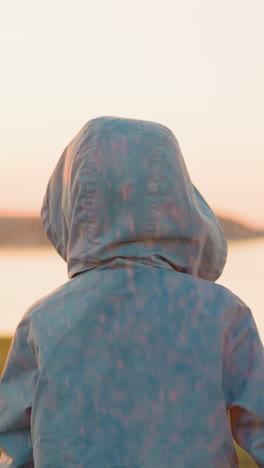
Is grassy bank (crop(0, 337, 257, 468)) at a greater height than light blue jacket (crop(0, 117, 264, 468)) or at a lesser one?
lesser

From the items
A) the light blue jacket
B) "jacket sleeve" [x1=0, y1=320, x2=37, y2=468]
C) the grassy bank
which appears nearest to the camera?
the light blue jacket

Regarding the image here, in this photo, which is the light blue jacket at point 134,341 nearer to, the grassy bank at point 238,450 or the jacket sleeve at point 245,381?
the jacket sleeve at point 245,381

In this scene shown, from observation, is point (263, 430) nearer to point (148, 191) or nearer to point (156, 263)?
point (156, 263)

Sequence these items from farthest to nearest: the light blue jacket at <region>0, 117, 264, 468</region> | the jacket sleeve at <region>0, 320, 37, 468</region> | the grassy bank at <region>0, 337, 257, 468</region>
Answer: the grassy bank at <region>0, 337, 257, 468</region>
the jacket sleeve at <region>0, 320, 37, 468</region>
the light blue jacket at <region>0, 117, 264, 468</region>

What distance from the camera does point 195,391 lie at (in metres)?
1.95

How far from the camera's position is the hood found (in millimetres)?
1972

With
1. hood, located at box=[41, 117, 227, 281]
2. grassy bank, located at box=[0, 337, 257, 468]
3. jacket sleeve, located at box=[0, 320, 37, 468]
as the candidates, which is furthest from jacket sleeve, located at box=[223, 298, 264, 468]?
grassy bank, located at box=[0, 337, 257, 468]

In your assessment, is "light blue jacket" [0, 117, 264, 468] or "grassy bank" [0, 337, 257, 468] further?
"grassy bank" [0, 337, 257, 468]

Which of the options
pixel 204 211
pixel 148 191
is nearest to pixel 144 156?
pixel 148 191

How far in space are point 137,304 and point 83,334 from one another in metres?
0.14

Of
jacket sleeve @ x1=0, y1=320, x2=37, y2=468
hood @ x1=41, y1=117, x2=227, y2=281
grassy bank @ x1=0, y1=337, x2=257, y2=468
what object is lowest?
grassy bank @ x1=0, y1=337, x2=257, y2=468

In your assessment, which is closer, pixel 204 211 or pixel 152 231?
pixel 152 231

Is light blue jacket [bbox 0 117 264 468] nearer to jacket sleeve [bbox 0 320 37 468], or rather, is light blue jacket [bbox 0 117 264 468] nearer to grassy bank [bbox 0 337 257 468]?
jacket sleeve [bbox 0 320 37 468]

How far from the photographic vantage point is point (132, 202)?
1.97 m
